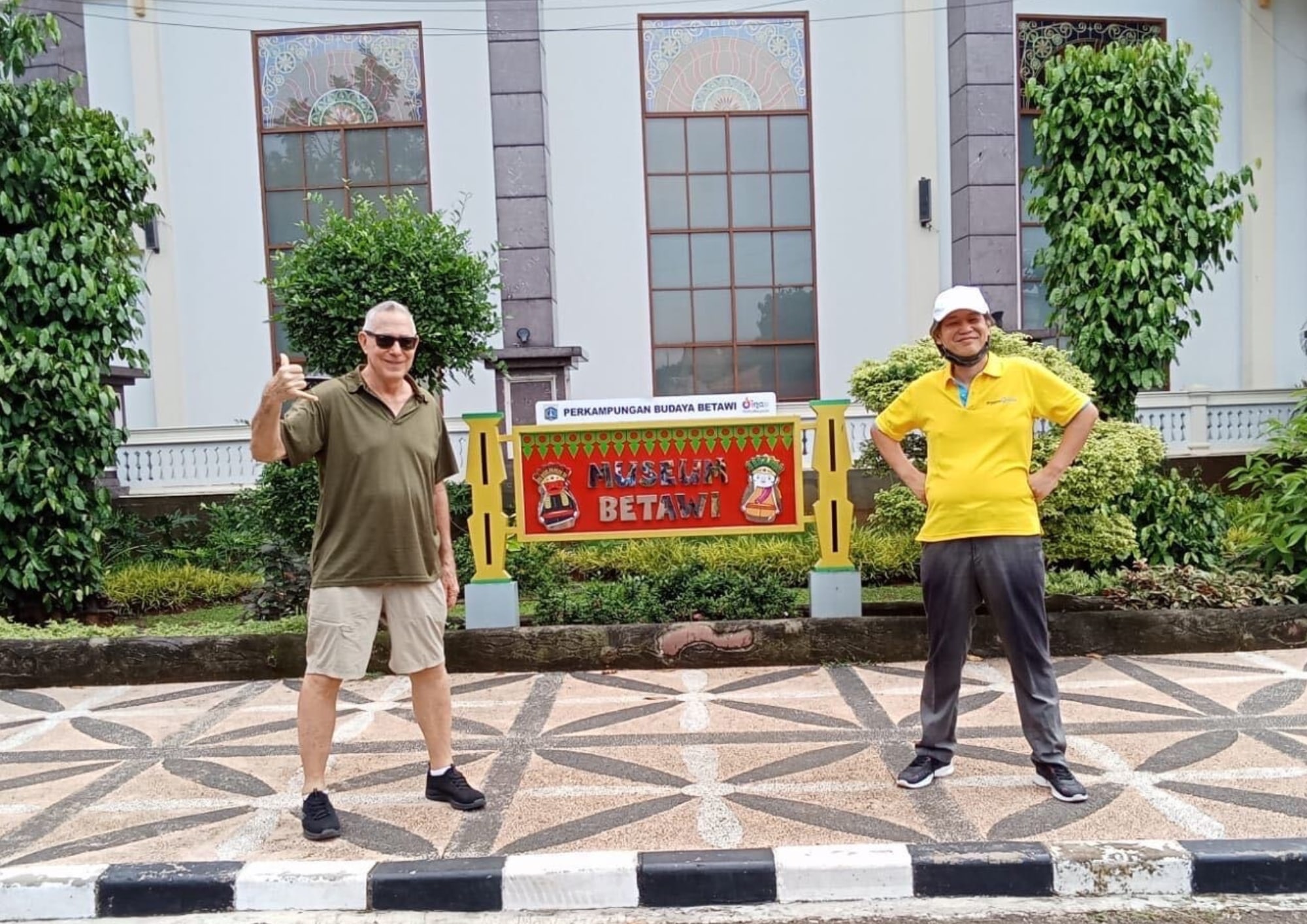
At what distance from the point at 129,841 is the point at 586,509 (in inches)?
124

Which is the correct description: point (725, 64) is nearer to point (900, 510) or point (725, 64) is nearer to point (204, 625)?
point (900, 510)

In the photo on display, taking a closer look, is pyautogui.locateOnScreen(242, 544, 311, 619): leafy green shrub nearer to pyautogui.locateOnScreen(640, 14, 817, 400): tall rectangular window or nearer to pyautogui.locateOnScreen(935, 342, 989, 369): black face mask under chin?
pyautogui.locateOnScreen(935, 342, 989, 369): black face mask under chin

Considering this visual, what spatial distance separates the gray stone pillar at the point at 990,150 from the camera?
10.6 m

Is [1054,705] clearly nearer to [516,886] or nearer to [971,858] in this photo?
[971,858]

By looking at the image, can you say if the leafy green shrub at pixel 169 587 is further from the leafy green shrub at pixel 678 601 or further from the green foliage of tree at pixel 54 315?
the leafy green shrub at pixel 678 601

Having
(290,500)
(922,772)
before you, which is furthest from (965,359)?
(290,500)

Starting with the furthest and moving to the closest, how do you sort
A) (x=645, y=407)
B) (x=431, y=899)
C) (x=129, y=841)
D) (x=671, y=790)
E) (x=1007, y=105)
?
(x=1007, y=105) → (x=645, y=407) → (x=671, y=790) → (x=129, y=841) → (x=431, y=899)

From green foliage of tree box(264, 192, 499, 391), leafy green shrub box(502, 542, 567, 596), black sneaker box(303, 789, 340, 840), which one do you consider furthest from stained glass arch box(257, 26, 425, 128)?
black sneaker box(303, 789, 340, 840)

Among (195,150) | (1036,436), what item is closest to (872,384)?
(1036,436)

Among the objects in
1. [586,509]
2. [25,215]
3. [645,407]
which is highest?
[25,215]

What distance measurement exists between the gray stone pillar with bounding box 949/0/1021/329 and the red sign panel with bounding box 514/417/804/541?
542 centimetres

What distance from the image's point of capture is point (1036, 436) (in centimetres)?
655

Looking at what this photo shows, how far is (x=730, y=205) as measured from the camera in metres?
11.6

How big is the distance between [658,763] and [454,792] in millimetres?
933
